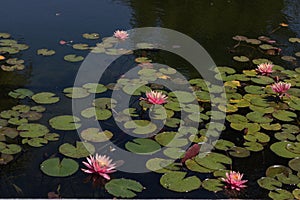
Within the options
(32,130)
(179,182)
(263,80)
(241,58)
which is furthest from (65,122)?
(241,58)

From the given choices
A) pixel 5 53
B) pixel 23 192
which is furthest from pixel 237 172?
pixel 5 53

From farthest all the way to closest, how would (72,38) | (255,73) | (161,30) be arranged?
(161,30) < (72,38) < (255,73)

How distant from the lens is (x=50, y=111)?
2.25 meters

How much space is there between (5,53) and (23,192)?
1.34m

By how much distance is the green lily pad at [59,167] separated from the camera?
1.83 m

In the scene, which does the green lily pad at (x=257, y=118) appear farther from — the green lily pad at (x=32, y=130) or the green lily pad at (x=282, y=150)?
the green lily pad at (x=32, y=130)

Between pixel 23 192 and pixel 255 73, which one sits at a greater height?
pixel 255 73

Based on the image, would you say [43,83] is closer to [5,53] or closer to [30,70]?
[30,70]

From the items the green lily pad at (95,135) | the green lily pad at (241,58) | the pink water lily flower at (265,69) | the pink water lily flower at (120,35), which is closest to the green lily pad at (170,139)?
the green lily pad at (95,135)

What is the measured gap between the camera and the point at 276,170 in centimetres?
A: 195

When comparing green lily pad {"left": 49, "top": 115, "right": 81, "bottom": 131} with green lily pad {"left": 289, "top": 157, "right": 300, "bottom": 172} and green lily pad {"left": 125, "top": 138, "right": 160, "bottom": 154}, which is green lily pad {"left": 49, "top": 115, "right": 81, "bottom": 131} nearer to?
green lily pad {"left": 125, "top": 138, "right": 160, "bottom": 154}

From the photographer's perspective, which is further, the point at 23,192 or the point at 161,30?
the point at 161,30

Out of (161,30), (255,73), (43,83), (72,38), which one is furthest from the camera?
(161,30)

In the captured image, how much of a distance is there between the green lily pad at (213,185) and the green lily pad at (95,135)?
19.8 inches
